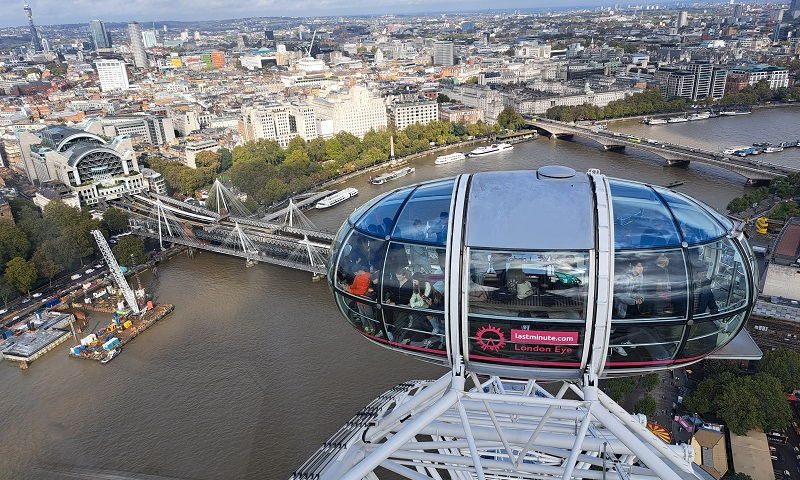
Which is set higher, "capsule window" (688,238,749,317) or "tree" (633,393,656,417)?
"capsule window" (688,238,749,317)

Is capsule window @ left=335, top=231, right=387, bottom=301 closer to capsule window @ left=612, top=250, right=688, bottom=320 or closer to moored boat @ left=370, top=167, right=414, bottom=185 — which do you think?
capsule window @ left=612, top=250, right=688, bottom=320

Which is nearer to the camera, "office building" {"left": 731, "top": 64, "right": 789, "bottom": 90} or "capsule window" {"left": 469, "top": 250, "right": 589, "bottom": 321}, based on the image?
"capsule window" {"left": 469, "top": 250, "right": 589, "bottom": 321}

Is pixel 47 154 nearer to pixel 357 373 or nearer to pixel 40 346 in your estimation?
pixel 40 346

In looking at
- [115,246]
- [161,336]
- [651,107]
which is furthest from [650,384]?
[651,107]

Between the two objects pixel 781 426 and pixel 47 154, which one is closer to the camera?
pixel 781 426

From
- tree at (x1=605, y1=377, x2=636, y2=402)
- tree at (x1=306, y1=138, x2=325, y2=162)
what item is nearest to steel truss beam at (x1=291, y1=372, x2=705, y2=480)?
tree at (x1=605, y1=377, x2=636, y2=402)

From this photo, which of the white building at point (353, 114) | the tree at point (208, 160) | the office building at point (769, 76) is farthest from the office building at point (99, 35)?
the office building at point (769, 76)

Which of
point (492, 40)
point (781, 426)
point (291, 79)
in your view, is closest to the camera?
point (781, 426)
